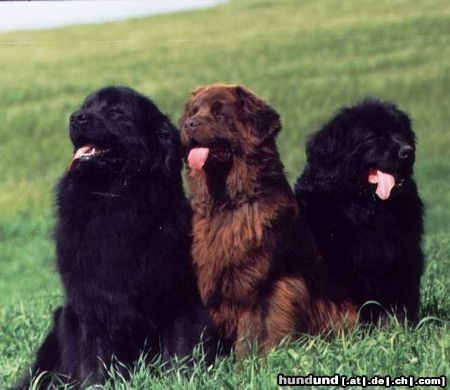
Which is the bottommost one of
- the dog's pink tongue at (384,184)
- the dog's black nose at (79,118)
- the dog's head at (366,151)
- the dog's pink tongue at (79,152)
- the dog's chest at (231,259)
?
the dog's chest at (231,259)

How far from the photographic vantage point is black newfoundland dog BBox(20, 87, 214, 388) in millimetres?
4320

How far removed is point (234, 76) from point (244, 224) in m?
3.84

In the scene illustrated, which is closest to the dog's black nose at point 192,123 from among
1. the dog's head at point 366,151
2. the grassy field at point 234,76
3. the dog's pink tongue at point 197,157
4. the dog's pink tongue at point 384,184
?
the dog's pink tongue at point 197,157

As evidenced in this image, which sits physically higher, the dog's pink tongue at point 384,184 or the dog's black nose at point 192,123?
the dog's black nose at point 192,123

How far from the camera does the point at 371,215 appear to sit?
4.78 meters

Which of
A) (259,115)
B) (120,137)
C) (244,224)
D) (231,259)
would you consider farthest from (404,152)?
(120,137)

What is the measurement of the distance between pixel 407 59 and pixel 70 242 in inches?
179

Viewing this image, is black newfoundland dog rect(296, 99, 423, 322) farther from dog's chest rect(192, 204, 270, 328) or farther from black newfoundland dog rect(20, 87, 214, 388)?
black newfoundland dog rect(20, 87, 214, 388)

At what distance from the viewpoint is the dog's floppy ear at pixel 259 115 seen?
4.50 meters

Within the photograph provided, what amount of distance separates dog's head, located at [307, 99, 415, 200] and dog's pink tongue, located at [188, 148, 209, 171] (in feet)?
2.61

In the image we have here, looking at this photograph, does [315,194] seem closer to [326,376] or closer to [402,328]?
[402,328]

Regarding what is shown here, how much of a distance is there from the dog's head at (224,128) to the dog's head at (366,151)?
→ 47 cm

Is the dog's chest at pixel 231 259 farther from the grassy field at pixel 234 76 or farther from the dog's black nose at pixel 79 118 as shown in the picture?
the grassy field at pixel 234 76

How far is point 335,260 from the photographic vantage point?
482 cm
